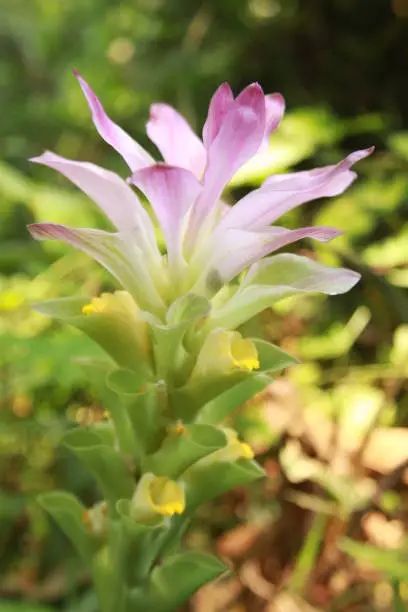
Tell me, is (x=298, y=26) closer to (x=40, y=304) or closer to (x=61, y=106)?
(x=61, y=106)

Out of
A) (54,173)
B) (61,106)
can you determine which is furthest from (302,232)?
(54,173)

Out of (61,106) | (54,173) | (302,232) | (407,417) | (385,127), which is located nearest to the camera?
(302,232)

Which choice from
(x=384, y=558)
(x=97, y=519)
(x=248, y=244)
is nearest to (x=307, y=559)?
(x=384, y=558)

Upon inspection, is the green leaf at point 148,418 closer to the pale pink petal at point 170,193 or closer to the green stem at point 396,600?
the pale pink petal at point 170,193

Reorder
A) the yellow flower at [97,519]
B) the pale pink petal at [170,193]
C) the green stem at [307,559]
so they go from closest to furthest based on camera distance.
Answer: the pale pink petal at [170,193]
the yellow flower at [97,519]
the green stem at [307,559]

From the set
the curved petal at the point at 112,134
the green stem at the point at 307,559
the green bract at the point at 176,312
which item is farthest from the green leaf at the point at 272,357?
the green stem at the point at 307,559

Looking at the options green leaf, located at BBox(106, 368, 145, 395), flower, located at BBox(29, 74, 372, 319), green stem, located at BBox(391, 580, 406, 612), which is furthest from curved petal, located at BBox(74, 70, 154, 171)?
green stem, located at BBox(391, 580, 406, 612)
